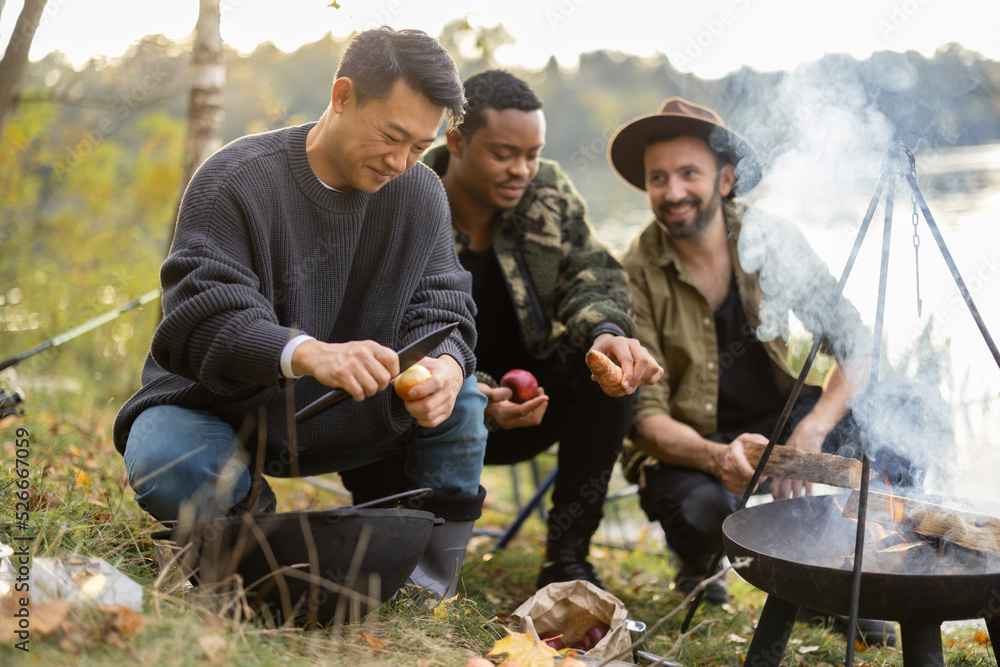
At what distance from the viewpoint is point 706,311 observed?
362 cm

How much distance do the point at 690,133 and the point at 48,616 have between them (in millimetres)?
3134

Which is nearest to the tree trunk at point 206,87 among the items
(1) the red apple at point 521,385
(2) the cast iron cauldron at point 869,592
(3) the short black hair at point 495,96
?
(3) the short black hair at point 495,96

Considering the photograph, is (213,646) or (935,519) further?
(935,519)

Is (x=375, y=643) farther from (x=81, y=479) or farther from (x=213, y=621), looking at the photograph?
(x=81, y=479)

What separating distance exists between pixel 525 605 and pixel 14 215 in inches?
289

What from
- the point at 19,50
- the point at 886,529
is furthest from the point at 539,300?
the point at 19,50

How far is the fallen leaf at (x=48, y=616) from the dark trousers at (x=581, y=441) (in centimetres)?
194

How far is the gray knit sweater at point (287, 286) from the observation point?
2.12 meters

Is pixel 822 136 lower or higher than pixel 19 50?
lower

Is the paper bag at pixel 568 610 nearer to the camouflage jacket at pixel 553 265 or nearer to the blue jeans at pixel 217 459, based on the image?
the blue jeans at pixel 217 459

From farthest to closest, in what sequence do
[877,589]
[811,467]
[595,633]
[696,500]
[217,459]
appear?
[696,500] → [811,467] → [595,633] → [217,459] → [877,589]

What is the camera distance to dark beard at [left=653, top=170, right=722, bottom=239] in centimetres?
364

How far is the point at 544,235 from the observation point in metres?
3.51

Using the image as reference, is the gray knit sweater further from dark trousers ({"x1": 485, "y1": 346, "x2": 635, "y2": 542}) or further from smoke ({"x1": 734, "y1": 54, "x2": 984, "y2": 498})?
smoke ({"x1": 734, "y1": 54, "x2": 984, "y2": 498})
